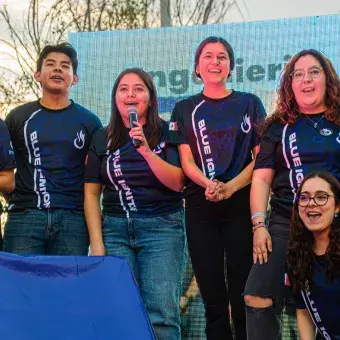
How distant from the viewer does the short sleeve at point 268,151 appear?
3.52m

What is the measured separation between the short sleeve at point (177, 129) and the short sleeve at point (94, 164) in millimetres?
392

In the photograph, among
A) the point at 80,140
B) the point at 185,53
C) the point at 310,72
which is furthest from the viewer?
the point at 185,53

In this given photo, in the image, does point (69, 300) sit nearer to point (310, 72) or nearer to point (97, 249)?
point (97, 249)

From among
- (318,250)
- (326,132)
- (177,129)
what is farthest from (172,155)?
(318,250)

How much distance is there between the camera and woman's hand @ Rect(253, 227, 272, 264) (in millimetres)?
3342

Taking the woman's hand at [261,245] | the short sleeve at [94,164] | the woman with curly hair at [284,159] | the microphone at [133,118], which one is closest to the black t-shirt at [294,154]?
the woman with curly hair at [284,159]

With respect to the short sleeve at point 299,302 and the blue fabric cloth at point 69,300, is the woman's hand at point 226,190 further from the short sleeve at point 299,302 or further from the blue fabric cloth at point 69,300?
the blue fabric cloth at point 69,300

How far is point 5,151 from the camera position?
3682 millimetres

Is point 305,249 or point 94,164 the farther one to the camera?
point 94,164

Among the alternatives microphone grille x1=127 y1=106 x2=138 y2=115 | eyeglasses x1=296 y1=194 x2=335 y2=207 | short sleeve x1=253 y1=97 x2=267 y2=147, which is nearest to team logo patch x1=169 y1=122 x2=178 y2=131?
microphone grille x1=127 y1=106 x2=138 y2=115

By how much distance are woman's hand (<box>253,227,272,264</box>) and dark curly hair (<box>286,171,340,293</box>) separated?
0.13 metres

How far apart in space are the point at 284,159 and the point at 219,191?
14.2 inches

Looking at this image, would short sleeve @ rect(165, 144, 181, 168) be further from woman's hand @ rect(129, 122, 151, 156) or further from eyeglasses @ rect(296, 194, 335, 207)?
eyeglasses @ rect(296, 194, 335, 207)

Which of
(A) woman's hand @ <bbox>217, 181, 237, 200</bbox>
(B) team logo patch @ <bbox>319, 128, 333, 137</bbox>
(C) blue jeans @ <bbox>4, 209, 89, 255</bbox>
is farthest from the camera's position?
(C) blue jeans @ <bbox>4, 209, 89, 255</bbox>
